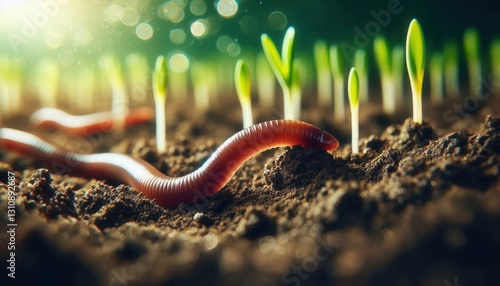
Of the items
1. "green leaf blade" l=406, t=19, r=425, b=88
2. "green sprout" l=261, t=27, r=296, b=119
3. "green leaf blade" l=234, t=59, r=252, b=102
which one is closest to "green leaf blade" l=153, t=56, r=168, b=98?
"green leaf blade" l=234, t=59, r=252, b=102

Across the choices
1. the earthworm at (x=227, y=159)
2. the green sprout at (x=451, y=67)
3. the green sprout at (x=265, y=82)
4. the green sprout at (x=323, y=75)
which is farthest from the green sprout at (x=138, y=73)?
the green sprout at (x=451, y=67)

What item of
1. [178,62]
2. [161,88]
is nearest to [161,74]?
[161,88]

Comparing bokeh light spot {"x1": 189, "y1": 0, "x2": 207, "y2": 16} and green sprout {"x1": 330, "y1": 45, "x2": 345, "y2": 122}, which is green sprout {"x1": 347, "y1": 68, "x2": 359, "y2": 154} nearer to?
green sprout {"x1": 330, "y1": 45, "x2": 345, "y2": 122}

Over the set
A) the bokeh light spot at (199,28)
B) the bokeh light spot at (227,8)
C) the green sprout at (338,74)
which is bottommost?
the green sprout at (338,74)

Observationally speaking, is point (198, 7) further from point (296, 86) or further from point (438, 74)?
point (438, 74)

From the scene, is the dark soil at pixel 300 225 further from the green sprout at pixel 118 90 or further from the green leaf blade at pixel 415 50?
the green sprout at pixel 118 90

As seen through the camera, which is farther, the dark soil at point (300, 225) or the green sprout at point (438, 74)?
the green sprout at point (438, 74)

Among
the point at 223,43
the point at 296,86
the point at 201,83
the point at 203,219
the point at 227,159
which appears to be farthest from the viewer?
the point at 223,43
